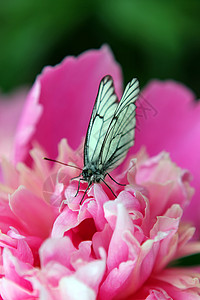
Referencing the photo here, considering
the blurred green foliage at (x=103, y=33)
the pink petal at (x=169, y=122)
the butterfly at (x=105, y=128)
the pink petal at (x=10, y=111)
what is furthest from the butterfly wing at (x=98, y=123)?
the pink petal at (x=10, y=111)

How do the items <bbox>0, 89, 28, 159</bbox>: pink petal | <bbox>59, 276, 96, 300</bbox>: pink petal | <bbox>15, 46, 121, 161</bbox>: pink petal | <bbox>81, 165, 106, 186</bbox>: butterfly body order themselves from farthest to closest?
1. <bbox>0, 89, 28, 159</bbox>: pink petal
2. <bbox>15, 46, 121, 161</bbox>: pink petal
3. <bbox>81, 165, 106, 186</bbox>: butterfly body
4. <bbox>59, 276, 96, 300</bbox>: pink petal

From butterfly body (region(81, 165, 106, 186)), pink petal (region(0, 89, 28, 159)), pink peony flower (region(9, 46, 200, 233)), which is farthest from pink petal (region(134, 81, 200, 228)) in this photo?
pink petal (region(0, 89, 28, 159))

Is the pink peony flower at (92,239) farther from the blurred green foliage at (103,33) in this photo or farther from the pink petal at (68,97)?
the blurred green foliage at (103,33)

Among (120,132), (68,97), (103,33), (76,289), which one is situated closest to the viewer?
(76,289)

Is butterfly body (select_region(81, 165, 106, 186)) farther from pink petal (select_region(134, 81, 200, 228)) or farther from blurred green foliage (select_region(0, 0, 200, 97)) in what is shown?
blurred green foliage (select_region(0, 0, 200, 97))

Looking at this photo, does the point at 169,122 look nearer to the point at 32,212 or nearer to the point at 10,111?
the point at 32,212

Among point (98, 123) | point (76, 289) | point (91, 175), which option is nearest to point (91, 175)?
point (91, 175)

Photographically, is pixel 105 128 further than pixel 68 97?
No
